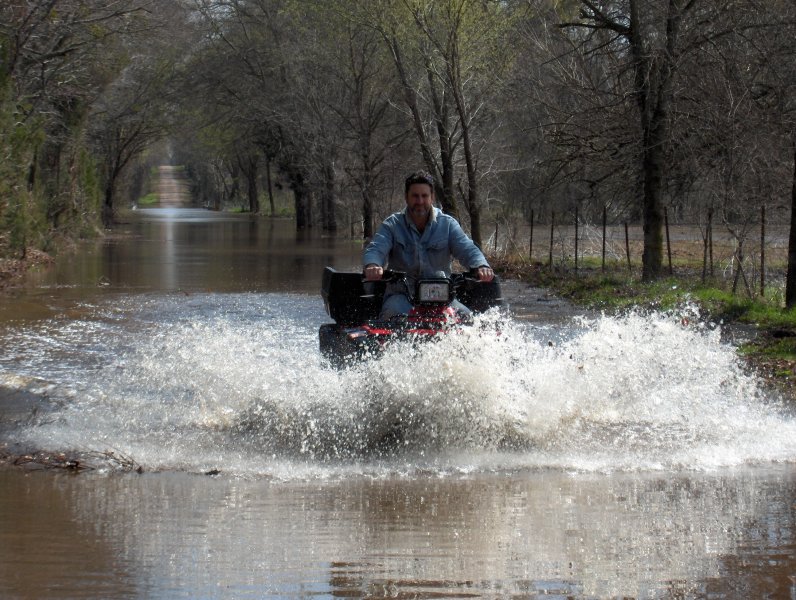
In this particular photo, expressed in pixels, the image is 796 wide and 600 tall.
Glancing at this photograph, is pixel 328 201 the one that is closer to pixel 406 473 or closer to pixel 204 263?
pixel 204 263

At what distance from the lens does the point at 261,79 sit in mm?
51125

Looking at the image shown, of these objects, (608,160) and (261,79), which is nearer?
(608,160)

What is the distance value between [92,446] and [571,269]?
66.0 ft

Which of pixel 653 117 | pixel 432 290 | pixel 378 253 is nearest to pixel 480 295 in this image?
pixel 378 253

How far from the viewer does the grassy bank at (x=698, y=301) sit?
12906 millimetres

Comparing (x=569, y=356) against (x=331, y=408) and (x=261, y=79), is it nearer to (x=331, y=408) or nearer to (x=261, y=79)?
(x=331, y=408)

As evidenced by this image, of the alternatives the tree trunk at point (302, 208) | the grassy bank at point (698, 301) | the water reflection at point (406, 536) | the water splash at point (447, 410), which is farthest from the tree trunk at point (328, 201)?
the water reflection at point (406, 536)

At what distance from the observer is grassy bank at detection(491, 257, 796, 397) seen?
12.9 metres

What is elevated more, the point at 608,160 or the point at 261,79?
the point at 261,79

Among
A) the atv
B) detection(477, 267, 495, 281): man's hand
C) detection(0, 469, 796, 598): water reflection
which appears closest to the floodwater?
detection(0, 469, 796, 598): water reflection

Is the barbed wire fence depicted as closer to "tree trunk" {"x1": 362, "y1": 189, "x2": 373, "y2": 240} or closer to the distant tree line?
the distant tree line

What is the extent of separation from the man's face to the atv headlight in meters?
0.91

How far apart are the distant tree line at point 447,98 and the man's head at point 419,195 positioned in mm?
7750

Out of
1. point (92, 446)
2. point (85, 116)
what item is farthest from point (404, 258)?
point (85, 116)
